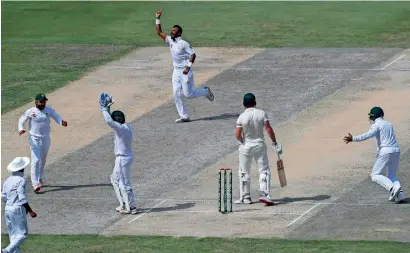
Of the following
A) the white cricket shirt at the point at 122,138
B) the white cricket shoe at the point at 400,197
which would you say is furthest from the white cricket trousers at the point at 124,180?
the white cricket shoe at the point at 400,197

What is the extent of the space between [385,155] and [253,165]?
3.98 m

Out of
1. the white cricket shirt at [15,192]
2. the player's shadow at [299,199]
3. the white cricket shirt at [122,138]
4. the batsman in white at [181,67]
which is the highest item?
the batsman in white at [181,67]

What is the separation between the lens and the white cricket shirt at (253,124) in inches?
1083

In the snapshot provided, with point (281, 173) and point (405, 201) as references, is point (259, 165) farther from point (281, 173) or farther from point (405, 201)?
point (405, 201)

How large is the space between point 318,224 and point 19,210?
557 cm

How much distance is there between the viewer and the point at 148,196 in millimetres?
28750

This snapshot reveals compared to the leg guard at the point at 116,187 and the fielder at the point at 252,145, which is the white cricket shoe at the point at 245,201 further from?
the leg guard at the point at 116,187

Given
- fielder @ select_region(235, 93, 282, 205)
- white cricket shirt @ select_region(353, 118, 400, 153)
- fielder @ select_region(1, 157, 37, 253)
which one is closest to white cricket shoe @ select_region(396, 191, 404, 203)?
white cricket shirt @ select_region(353, 118, 400, 153)

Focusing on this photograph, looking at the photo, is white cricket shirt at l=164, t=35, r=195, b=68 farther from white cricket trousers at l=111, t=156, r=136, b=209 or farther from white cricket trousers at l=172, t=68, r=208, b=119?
white cricket trousers at l=111, t=156, r=136, b=209

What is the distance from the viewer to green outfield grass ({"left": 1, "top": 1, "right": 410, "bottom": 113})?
40219mm

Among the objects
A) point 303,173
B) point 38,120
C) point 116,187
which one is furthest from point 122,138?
point 303,173

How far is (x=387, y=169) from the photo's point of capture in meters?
27.7

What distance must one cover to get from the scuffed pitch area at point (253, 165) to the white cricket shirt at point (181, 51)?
1568 millimetres

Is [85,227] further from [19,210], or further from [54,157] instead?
[54,157]
